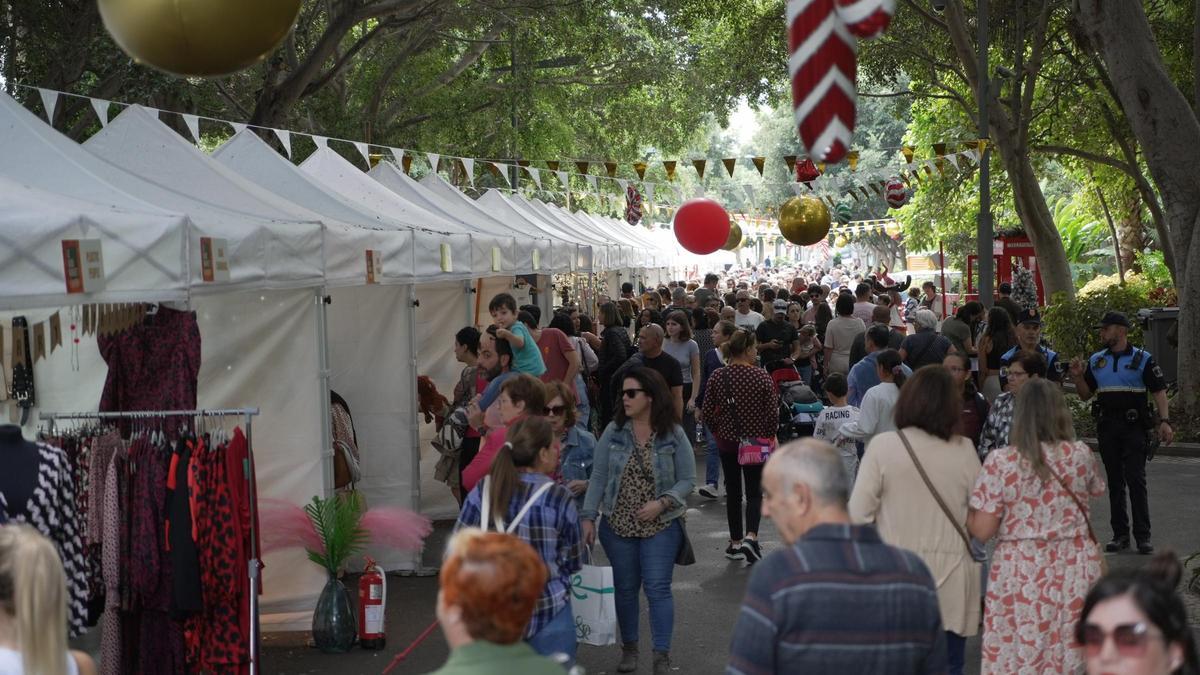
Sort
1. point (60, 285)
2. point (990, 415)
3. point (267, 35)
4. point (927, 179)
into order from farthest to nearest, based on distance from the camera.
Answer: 1. point (927, 179)
2. point (990, 415)
3. point (60, 285)
4. point (267, 35)

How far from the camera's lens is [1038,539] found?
217 inches

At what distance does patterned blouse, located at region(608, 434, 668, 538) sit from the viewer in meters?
7.13

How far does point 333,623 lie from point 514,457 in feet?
10.4

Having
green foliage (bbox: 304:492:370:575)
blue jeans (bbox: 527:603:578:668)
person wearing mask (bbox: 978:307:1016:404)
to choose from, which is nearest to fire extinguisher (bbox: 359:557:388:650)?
green foliage (bbox: 304:492:370:575)

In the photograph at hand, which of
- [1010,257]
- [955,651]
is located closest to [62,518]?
[955,651]

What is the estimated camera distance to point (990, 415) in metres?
7.80

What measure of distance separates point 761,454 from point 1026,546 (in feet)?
14.0

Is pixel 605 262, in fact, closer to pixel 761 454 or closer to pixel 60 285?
pixel 761 454

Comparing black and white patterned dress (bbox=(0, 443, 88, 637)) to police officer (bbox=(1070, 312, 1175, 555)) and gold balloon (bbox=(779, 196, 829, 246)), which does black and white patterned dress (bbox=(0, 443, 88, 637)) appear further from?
gold balloon (bbox=(779, 196, 829, 246))

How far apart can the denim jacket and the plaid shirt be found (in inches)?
63.1

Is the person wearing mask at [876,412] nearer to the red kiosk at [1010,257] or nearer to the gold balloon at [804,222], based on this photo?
the gold balloon at [804,222]

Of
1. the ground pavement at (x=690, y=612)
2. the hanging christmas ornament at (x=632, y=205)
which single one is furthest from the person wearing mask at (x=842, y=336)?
the hanging christmas ornament at (x=632, y=205)

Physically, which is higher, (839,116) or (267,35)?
(267,35)

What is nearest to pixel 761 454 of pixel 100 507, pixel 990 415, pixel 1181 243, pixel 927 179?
pixel 990 415
